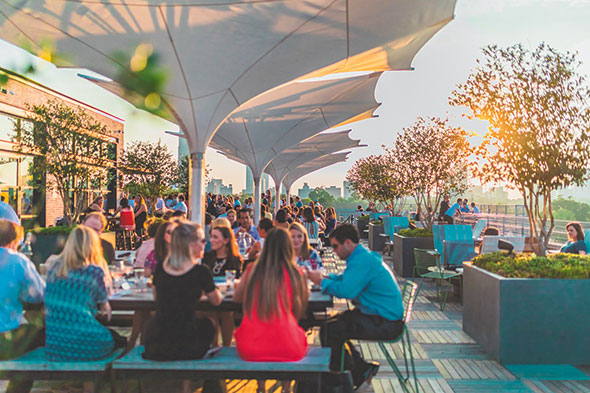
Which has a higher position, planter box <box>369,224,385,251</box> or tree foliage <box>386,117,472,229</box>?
tree foliage <box>386,117,472,229</box>

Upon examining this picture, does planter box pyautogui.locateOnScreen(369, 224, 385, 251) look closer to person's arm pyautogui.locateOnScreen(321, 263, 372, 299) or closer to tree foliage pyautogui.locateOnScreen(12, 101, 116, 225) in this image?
tree foliage pyautogui.locateOnScreen(12, 101, 116, 225)

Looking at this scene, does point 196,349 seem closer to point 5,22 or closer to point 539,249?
point 539,249

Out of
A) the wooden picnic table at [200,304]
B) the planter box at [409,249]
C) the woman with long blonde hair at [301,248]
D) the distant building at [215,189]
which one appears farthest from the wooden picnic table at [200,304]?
the distant building at [215,189]

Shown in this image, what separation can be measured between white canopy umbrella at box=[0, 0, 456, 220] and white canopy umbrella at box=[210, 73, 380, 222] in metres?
5.05

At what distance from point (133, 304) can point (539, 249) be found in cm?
497

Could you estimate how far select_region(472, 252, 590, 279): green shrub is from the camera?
470 centimetres

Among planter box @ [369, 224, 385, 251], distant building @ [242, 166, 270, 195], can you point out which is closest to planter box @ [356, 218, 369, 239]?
planter box @ [369, 224, 385, 251]

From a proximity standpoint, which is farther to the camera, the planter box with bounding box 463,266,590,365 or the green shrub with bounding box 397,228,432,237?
the green shrub with bounding box 397,228,432,237

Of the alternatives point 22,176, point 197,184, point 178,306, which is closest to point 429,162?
point 197,184

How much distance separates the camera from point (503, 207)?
22.4 metres

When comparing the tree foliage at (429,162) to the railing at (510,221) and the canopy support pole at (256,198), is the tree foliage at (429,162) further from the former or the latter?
the canopy support pole at (256,198)

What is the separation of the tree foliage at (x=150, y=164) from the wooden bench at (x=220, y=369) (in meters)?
20.5

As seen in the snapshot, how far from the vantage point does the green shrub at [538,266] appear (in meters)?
4.70

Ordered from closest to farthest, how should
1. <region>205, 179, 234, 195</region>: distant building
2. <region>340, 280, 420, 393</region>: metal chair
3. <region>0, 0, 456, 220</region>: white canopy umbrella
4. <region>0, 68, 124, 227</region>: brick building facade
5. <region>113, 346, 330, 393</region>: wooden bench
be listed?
1. <region>113, 346, 330, 393</region>: wooden bench
2. <region>340, 280, 420, 393</region>: metal chair
3. <region>0, 0, 456, 220</region>: white canopy umbrella
4. <region>0, 68, 124, 227</region>: brick building facade
5. <region>205, 179, 234, 195</region>: distant building
